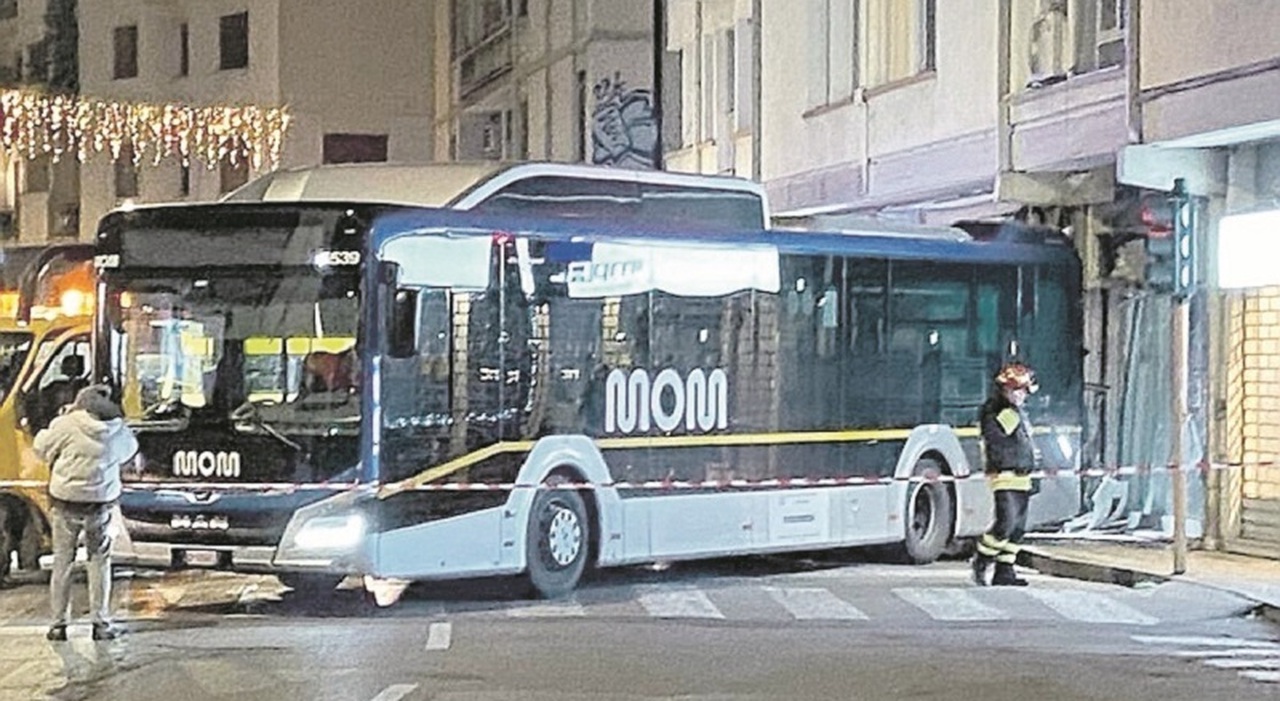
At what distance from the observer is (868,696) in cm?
1384

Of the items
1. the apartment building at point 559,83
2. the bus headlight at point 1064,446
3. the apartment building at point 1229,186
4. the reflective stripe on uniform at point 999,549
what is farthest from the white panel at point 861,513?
the apartment building at point 559,83

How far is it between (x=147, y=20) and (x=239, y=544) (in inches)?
1981

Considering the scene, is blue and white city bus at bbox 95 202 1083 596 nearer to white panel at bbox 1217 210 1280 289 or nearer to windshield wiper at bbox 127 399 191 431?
windshield wiper at bbox 127 399 191 431

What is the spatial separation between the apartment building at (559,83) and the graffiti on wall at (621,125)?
0.06 feet

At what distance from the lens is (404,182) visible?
62.8 ft

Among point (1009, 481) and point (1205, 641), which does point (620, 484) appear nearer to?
point (1009, 481)

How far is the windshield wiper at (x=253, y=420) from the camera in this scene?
58.4 ft

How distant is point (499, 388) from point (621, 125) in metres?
26.9

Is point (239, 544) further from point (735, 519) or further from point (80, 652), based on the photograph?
point (735, 519)

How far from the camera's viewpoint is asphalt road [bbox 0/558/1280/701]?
46.4 ft

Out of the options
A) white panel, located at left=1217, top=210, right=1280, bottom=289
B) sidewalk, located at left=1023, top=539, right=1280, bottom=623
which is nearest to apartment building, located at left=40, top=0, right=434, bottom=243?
sidewalk, located at left=1023, top=539, right=1280, bottom=623

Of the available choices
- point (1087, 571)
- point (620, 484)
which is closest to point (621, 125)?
point (1087, 571)

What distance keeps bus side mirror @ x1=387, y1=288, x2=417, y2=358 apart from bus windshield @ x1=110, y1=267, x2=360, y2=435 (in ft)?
0.88

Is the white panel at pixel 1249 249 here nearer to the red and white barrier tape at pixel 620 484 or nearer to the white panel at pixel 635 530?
the red and white barrier tape at pixel 620 484
